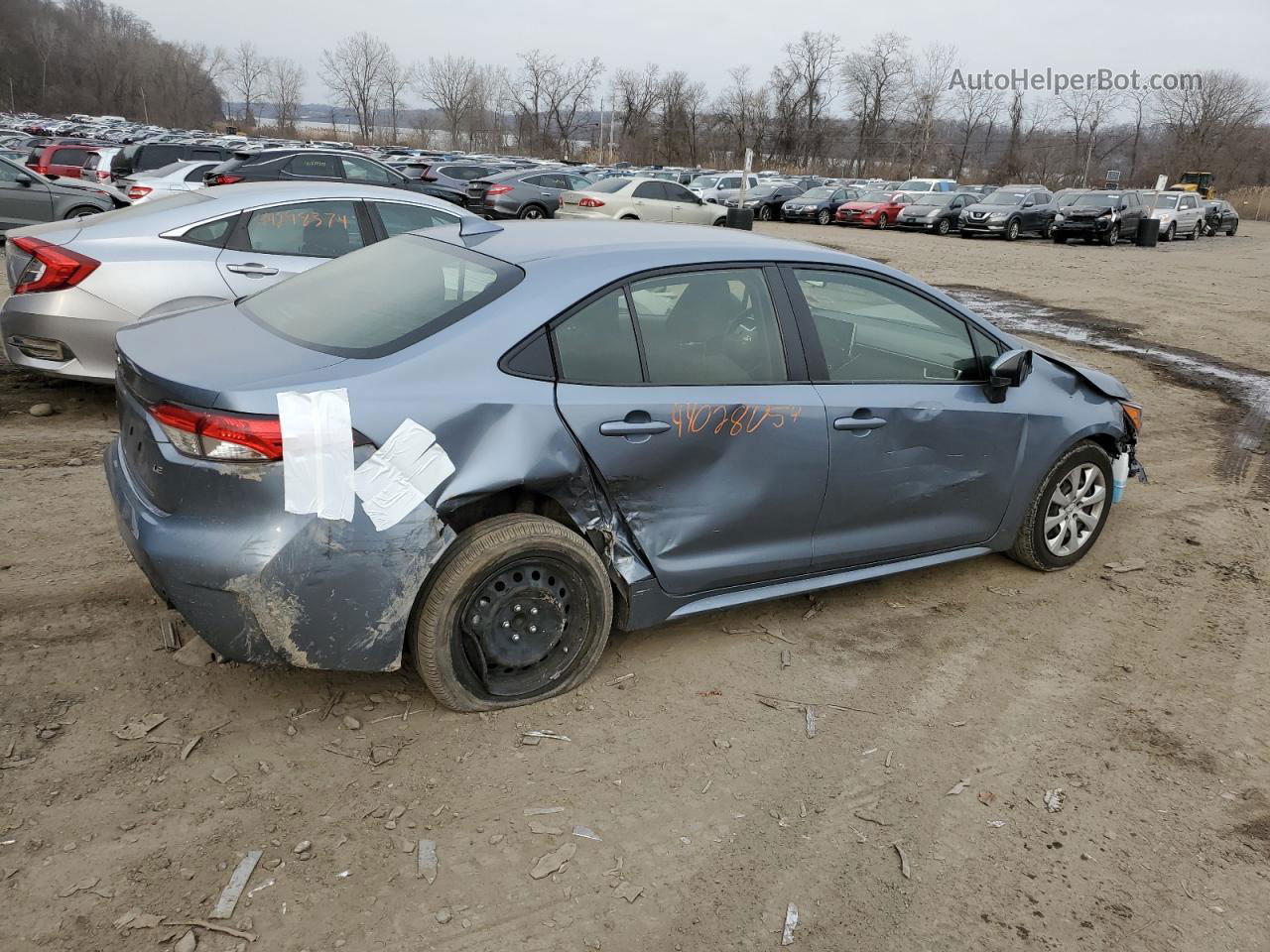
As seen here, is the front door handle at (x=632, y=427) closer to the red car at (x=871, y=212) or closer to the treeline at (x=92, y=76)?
the red car at (x=871, y=212)

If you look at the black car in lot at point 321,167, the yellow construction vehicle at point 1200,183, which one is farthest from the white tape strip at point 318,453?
the yellow construction vehicle at point 1200,183

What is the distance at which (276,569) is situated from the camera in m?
2.83

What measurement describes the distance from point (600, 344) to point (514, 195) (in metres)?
19.5

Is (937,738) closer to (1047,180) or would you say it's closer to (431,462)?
(431,462)

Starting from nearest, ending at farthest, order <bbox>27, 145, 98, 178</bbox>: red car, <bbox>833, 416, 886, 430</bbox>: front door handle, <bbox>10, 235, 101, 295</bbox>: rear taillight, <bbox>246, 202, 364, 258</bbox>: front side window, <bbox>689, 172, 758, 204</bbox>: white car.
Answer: <bbox>833, 416, 886, 430</bbox>: front door handle < <bbox>10, 235, 101, 295</bbox>: rear taillight < <bbox>246, 202, 364, 258</bbox>: front side window < <bbox>27, 145, 98, 178</bbox>: red car < <bbox>689, 172, 758, 204</bbox>: white car

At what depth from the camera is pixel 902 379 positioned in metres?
3.99

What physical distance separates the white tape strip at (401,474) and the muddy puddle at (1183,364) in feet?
18.7

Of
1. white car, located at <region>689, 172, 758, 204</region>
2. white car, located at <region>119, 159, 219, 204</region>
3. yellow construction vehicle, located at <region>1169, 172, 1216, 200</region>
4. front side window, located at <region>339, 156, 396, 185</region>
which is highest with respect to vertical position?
yellow construction vehicle, located at <region>1169, 172, 1216, 200</region>

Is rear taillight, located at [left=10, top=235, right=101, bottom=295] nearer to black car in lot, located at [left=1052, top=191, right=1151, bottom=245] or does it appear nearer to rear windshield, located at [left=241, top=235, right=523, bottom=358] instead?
rear windshield, located at [left=241, top=235, right=523, bottom=358]

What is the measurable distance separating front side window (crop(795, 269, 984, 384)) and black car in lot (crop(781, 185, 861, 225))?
96.5ft

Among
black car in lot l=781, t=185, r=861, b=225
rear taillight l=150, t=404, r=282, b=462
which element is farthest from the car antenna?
black car in lot l=781, t=185, r=861, b=225

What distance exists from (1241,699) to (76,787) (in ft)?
13.6

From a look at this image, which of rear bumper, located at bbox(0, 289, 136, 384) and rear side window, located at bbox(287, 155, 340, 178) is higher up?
rear side window, located at bbox(287, 155, 340, 178)

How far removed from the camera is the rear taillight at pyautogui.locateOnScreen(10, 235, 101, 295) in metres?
5.73
